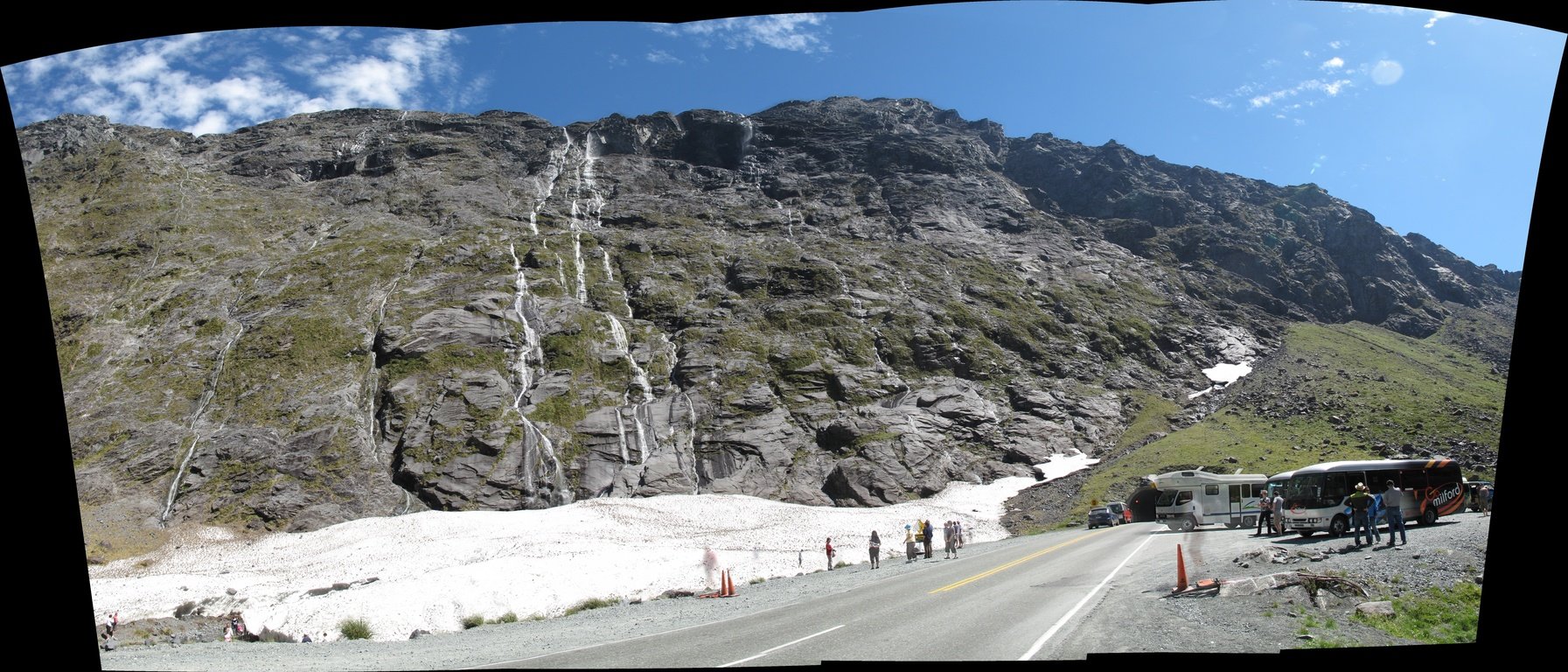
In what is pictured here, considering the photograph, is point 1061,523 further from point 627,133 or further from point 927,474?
point 627,133

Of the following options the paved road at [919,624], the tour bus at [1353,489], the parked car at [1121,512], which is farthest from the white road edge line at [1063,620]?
the parked car at [1121,512]

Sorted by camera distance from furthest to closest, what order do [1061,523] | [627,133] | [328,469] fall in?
[627,133] < [328,469] < [1061,523]

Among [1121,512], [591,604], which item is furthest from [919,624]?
[1121,512]

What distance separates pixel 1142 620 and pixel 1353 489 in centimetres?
1659

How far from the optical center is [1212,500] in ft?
132

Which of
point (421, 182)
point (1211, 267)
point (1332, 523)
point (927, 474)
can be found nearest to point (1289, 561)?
point (1332, 523)

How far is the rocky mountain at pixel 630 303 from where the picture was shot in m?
67.8

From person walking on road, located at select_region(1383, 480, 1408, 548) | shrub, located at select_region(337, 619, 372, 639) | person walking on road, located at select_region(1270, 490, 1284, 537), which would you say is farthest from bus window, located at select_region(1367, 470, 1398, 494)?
shrub, located at select_region(337, 619, 372, 639)

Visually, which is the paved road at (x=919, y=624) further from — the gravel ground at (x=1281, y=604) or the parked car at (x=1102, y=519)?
the parked car at (x=1102, y=519)

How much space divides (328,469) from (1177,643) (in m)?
68.1

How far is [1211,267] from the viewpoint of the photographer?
146500 mm

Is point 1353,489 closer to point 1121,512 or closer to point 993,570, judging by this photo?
point 993,570

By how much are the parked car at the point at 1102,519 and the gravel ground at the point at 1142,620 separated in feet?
78.4

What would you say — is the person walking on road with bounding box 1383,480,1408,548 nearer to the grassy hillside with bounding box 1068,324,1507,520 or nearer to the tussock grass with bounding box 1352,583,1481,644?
the tussock grass with bounding box 1352,583,1481,644
